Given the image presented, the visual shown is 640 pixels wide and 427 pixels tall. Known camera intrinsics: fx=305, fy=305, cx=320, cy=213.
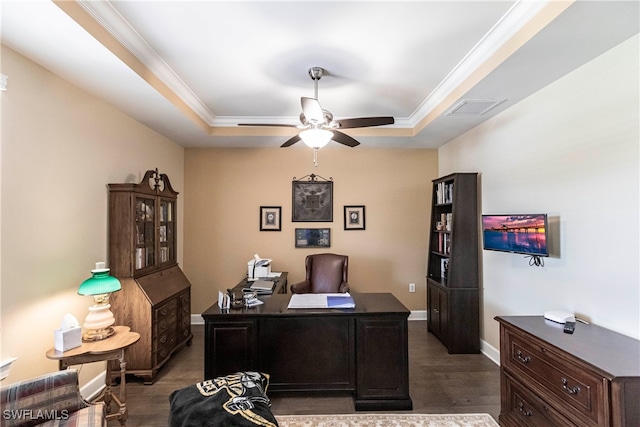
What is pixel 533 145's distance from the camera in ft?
8.79

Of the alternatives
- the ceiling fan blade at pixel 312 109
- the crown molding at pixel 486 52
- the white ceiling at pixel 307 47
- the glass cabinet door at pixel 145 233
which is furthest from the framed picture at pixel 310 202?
the ceiling fan blade at pixel 312 109

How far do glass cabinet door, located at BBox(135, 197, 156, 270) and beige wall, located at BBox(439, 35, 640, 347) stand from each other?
3607 millimetres

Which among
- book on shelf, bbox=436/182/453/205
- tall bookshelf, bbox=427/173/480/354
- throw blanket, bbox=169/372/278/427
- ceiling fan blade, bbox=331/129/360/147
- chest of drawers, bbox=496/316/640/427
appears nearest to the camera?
chest of drawers, bbox=496/316/640/427

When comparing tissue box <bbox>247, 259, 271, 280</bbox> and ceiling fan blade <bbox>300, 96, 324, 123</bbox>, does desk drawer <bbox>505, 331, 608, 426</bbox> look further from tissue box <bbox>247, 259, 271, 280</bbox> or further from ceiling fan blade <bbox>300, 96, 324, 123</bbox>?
tissue box <bbox>247, 259, 271, 280</bbox>

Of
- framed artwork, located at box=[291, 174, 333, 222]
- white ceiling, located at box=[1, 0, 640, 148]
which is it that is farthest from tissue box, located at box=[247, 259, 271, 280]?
white ceiling, located at box=[1, 0, 640, 148]

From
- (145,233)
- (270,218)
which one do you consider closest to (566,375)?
(145,233)

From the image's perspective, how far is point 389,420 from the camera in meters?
2.26

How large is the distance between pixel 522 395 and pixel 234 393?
184cm

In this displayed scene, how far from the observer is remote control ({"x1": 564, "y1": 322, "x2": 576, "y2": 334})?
6.23 ft

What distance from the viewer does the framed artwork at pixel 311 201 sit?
4516 millimetres

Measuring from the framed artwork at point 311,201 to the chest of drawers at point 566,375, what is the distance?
2769 millimetres

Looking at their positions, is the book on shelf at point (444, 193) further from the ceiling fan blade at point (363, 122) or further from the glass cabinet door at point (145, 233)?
the glass cabinet door at point (145, 233)

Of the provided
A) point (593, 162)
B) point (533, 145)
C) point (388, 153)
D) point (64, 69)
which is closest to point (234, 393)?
point (64, 69)

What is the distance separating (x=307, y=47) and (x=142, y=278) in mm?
2566
